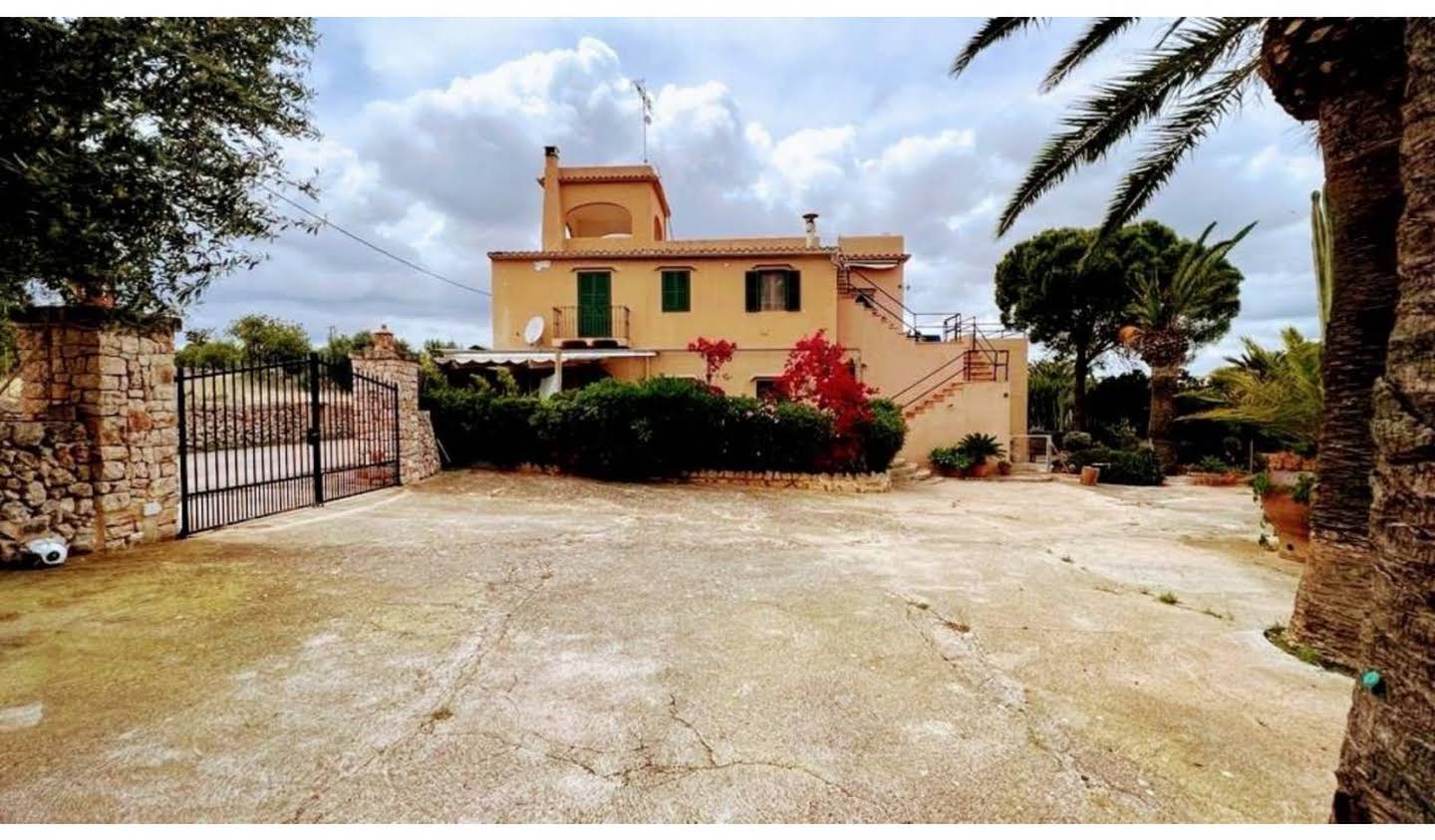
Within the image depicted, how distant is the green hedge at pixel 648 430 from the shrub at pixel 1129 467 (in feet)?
24.2

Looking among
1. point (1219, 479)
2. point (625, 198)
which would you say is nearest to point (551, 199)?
point (625, 198)

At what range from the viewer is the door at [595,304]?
849 inches

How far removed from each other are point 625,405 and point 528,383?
8.49m

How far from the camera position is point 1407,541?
179 centimetres

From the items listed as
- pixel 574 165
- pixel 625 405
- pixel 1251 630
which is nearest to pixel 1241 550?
pixel 1251 630

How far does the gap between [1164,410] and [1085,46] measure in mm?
15993

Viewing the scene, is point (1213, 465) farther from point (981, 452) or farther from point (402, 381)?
point (402, 381)

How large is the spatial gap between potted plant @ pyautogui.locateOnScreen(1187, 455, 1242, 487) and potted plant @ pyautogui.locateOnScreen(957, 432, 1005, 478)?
5.25 metres

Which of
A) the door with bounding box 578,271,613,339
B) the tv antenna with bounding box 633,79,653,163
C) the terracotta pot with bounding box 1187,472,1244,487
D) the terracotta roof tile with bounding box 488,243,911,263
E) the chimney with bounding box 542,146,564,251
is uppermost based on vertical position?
the tv antenna with bounding box 633,79,653,163

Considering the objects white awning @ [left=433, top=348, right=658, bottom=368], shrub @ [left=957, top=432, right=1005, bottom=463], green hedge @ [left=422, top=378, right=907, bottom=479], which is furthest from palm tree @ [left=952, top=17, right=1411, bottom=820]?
white awning @ [left=433, top=348, right=658, bottom=368]

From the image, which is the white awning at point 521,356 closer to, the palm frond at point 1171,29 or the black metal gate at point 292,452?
the black metal gate at point 292,452

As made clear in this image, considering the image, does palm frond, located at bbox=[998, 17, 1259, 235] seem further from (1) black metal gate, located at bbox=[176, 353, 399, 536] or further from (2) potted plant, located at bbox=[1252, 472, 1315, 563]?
(1) black metal gate, located at bbox=[176, 353, 399, 536]

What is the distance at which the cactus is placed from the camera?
7086mm

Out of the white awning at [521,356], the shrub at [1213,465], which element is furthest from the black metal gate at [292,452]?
the shrub at [1213,465]
